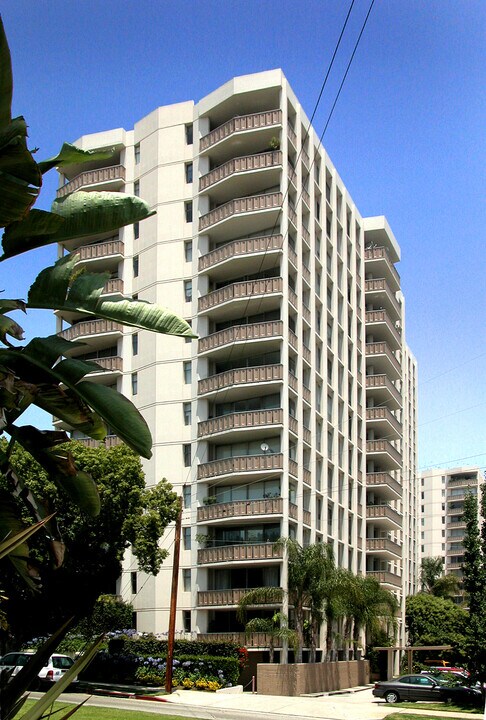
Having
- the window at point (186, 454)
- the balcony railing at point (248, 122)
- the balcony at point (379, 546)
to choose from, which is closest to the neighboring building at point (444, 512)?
the balcony at point (379, 546)

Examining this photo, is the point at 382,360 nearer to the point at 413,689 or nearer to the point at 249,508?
the point at 249,508

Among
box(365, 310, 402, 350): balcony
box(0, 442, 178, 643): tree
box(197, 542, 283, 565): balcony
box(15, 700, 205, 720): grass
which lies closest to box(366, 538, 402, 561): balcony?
box(365, 310, 402, 350): balcony

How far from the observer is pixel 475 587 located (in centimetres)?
3916

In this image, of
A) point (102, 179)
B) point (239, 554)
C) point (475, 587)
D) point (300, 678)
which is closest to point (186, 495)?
point (239, 554)

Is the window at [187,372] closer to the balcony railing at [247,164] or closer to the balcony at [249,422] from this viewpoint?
the balcony at [249,422]

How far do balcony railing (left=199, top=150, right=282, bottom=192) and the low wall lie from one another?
27703 millimetres

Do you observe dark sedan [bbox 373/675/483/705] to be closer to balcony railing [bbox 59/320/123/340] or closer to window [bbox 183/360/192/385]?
window [bbox 183/360/192/385]

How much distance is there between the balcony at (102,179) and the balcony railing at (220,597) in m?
26.9

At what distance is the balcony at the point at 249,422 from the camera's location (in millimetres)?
51594

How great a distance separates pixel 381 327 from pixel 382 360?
9.00 ft

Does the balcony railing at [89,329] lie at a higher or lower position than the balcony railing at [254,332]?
higher

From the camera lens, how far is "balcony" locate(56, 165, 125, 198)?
6066 centimetres

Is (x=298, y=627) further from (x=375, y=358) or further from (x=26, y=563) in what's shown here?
(x=26, y=563)

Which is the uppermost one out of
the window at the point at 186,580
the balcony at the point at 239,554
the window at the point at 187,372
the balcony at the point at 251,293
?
the balcony at the point at 251,293
